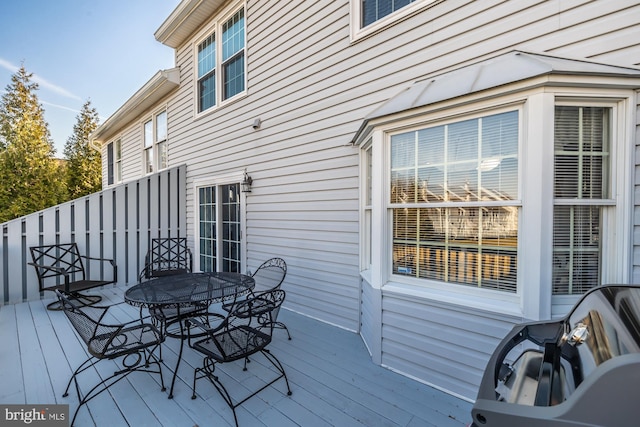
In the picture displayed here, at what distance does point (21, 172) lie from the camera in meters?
10.3

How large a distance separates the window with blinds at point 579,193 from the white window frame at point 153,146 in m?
8.06

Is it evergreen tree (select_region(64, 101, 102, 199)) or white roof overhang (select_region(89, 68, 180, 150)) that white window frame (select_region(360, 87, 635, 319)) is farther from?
evergreen tree (select_region(64, 101, 102, 199))

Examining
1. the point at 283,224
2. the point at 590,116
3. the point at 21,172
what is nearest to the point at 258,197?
the point at 283,224

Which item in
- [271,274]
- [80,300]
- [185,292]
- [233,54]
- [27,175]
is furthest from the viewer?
[27,175]

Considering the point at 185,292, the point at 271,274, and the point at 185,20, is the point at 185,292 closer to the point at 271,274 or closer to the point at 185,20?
the point at 271,274

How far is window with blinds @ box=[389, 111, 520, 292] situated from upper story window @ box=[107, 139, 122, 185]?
11199 millimetres

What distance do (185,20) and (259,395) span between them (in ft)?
23.4

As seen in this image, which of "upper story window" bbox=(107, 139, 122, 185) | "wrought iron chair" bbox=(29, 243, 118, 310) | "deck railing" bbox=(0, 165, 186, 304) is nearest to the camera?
"wrought iron chair" bbox=(29, 243, 118, 310)

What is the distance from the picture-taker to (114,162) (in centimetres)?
1079

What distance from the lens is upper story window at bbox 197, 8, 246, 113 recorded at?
5375 millimetres

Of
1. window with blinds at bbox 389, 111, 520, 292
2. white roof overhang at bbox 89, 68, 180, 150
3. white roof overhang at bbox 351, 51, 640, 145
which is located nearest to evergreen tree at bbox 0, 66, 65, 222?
white roof overhang at bbox 89, 68, 180, 150

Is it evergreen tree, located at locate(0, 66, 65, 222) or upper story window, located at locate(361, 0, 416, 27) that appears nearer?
upper story window, located at locate(361, 0, 416, 27)

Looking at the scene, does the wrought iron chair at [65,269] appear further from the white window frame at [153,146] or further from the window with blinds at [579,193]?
the window with blinds at [579,193]

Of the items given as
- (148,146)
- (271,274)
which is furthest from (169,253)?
(148,146)
